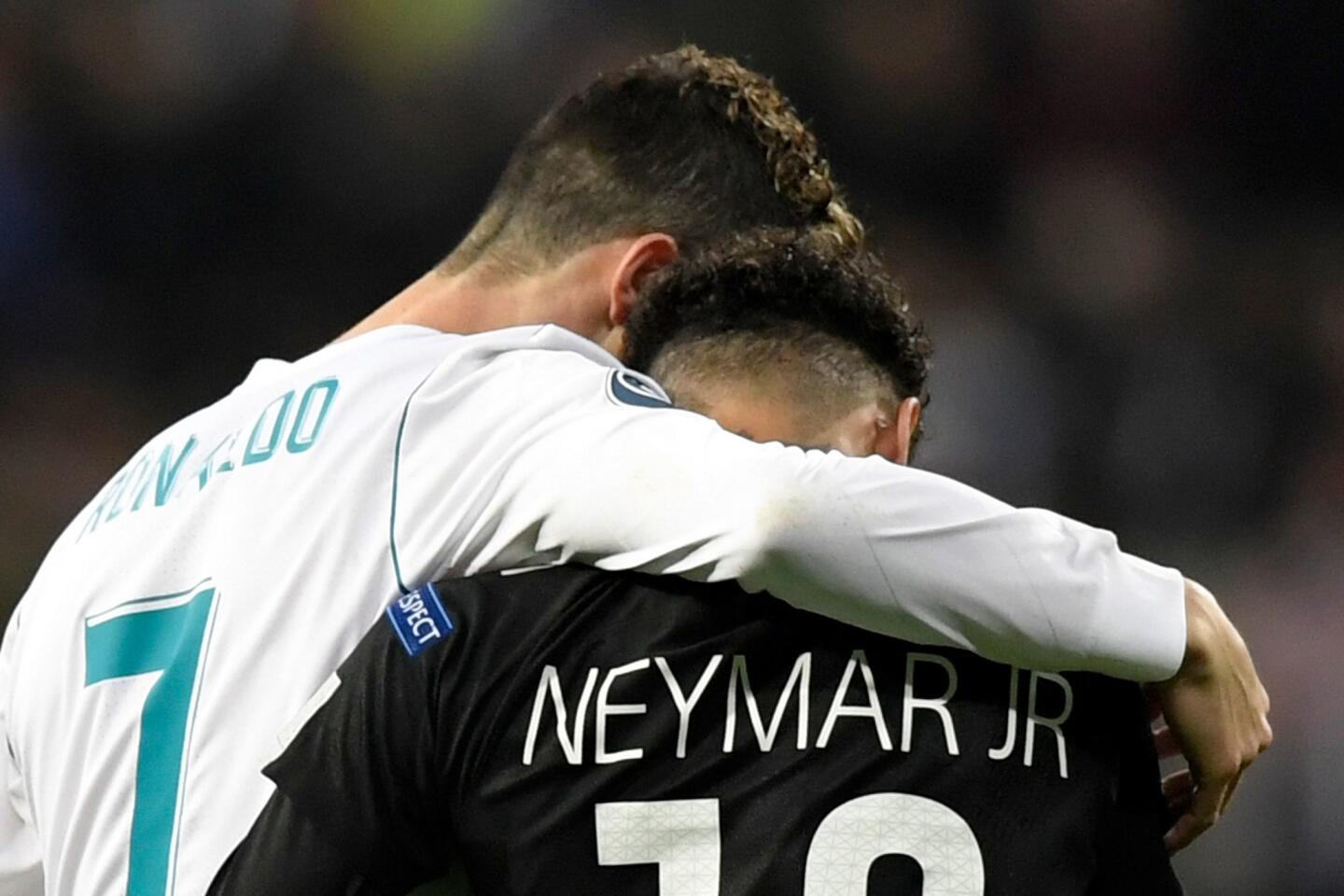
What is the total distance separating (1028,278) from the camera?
4.90 m

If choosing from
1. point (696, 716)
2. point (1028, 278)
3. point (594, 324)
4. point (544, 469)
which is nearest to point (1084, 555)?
point (696, 716)

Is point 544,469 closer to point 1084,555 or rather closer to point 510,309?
point 1084,555

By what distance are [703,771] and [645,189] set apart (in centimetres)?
95

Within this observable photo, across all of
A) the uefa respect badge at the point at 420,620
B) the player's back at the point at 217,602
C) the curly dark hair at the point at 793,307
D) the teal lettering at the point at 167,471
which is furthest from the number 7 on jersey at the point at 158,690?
the curly dark hair at the point at 793,307

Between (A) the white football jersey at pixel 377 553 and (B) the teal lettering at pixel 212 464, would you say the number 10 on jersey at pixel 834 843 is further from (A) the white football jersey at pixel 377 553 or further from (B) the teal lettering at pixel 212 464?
(B) the teal lettering at pixel 212 464

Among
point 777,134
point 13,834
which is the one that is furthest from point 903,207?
point 13,834

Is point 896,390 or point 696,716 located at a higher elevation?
point 896,390

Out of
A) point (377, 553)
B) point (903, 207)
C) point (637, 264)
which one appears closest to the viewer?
point (377, 553)

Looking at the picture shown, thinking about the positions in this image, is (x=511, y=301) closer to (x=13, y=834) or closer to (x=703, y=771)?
(x=13, y=834)

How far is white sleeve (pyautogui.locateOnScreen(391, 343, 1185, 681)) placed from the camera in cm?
144

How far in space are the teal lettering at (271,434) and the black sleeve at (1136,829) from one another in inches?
30.4

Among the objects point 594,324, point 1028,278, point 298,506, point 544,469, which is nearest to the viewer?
point 544,469

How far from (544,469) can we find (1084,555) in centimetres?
41

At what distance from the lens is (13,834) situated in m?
1.94
